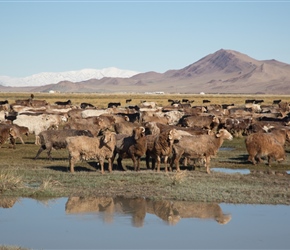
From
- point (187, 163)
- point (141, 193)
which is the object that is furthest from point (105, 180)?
point (187, 163)

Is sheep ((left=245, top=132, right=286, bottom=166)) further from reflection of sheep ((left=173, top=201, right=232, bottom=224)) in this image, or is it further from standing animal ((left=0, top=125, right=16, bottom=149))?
standing animal ((left=0, top=125, right=16, bottom=149))

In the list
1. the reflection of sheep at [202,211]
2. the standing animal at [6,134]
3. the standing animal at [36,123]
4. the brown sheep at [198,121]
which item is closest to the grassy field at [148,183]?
the reflection of sheep at [202,211]

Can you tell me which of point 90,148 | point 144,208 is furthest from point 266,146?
point 144,208

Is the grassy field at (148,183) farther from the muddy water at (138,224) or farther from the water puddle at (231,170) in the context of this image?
the muddy water at (138,224)

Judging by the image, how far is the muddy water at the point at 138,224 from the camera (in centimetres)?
941

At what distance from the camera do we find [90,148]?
16422 millimetres

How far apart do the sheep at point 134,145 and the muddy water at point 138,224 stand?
159 inches

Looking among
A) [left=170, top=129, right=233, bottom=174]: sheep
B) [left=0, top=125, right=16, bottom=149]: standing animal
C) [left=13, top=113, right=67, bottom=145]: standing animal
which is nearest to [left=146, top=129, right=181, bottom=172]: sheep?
[left=170, top=129, right=233, bottom=174]: sheep

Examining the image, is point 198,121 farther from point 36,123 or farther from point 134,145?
point 134,145

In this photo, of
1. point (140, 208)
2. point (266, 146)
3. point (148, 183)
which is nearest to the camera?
point (140, 208)

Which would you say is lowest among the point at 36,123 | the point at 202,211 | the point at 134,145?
A: the point at 36,123

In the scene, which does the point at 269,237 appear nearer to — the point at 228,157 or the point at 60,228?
the point at 60,228

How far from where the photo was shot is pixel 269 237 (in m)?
9.84

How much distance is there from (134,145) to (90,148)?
1.35 m
